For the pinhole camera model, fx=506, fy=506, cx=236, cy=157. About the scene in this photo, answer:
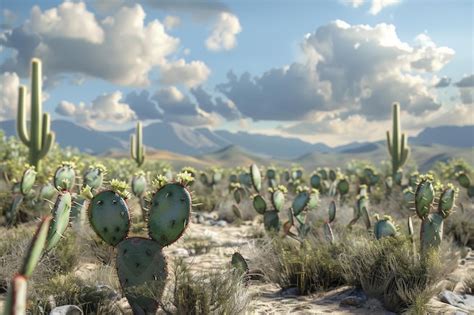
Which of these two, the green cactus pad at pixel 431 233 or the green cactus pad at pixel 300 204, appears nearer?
the green cactus pad at pixel 431 233

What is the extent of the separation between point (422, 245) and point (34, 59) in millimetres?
11842

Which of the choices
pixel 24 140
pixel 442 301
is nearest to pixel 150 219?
pixel 442 301

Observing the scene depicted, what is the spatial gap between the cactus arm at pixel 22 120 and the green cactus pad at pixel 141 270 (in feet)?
33.6

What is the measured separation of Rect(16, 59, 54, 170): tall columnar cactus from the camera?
13258 millimetres

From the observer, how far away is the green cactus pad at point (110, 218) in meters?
4.44

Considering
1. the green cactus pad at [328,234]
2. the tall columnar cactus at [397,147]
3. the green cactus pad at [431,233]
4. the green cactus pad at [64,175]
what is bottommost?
the green cactus pad at [328,234]

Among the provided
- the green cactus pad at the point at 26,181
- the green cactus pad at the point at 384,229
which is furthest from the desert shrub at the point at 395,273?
the green cactus pad at the point at 26,181

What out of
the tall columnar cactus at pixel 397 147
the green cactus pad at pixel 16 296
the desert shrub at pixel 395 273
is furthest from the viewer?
the tall columnar cactus at pixel 397 147

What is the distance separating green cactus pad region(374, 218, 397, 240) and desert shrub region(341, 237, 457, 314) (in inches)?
27.0

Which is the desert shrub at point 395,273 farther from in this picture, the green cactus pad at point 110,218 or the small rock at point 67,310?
the small rock at point 67,310

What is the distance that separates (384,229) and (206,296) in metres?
3.18

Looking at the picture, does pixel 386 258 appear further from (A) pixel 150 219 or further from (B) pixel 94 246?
(B) pixel 94 246

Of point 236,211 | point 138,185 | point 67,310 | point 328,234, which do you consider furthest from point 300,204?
point 67,310

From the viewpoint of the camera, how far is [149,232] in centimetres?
444
